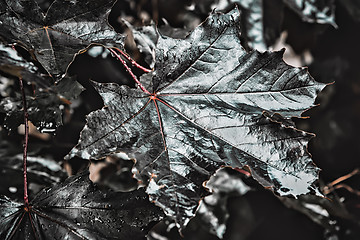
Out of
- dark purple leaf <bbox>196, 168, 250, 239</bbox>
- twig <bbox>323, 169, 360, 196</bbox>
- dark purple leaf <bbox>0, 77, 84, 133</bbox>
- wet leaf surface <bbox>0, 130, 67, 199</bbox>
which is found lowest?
twig <bbox>323, 169, 360, 196</bbox>

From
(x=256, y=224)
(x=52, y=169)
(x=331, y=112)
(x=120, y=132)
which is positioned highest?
(x=120, y=132)

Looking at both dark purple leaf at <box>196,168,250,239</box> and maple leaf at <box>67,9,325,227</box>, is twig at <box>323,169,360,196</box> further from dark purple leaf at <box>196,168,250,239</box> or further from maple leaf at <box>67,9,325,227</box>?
maple leaf at <box>67,9,325,227</box>

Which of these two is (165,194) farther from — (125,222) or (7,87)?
(7,87)

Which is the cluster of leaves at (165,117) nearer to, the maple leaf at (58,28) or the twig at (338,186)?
the maple leaf at (58,28)

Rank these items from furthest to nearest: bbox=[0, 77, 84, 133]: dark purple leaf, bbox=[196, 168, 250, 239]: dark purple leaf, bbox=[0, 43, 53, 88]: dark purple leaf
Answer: bbox=[196, 168, 250, 239]: dark purple leaf < bbox=[0, 77, 84, 133]: dark purple leaf < bbox=[0, 43, 53, 88]: dark purple leaf

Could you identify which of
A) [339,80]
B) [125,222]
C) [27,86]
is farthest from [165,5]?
[339,80]

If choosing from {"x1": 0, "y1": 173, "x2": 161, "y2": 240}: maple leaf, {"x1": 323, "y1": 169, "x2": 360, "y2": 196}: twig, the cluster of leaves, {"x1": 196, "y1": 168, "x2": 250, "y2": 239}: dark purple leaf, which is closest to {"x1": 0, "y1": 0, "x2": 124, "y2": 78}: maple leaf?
the cluster of leaves

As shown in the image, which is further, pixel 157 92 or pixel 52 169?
pixel 52 169

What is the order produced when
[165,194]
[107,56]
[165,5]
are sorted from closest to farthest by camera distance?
1. [165,194]
2. [107,56]
3. [165,5]
